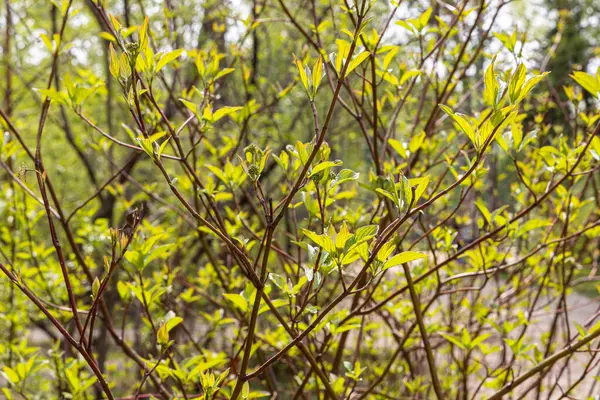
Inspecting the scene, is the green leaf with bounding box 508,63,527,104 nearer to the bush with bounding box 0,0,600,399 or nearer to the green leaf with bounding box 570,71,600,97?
the bush with bounding box 0,0,600,399

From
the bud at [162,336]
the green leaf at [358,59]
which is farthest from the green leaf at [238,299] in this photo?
the green leaf at [358,59]

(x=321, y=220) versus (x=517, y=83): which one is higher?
(x=517, y=83)

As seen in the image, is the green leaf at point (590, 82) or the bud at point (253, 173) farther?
the green leaf at point (590, 82)

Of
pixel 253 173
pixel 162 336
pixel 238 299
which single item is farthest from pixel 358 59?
pixel 162 336

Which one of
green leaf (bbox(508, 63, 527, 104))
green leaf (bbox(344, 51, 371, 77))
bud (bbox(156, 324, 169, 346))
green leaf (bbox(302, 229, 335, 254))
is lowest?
bud (bbox(156, 324, 169, 346))

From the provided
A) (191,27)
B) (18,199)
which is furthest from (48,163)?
(18,199)

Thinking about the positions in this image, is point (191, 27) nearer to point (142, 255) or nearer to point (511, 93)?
point (142, 255)

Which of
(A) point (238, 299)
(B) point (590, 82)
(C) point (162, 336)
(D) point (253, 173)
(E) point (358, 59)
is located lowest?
(C) point (162, 336)

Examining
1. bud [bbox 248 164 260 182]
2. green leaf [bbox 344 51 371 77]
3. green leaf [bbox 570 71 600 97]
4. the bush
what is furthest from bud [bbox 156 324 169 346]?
green leaf [bbox 570 71 600 97]

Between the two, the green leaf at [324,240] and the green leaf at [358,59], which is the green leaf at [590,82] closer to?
the green leaf at [358,59]

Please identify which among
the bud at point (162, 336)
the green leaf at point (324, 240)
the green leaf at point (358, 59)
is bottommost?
the bud at point (162, 336)

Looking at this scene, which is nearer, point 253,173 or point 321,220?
point 253,173

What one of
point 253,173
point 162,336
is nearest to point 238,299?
point 162,336

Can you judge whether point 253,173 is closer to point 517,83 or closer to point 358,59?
point 358,59
